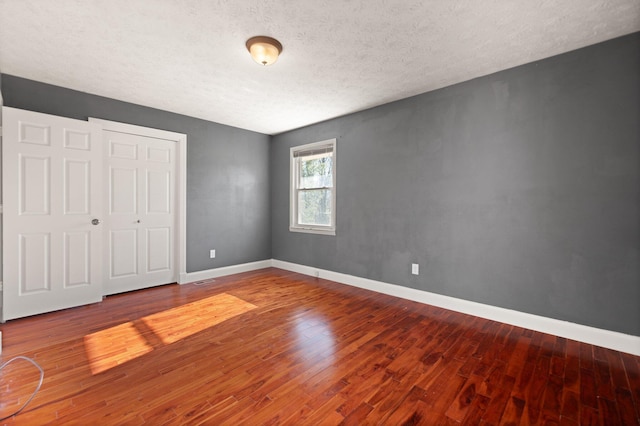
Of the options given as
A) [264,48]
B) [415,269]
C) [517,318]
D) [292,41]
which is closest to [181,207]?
[264,48]

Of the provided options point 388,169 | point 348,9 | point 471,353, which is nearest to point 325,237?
point 388,169

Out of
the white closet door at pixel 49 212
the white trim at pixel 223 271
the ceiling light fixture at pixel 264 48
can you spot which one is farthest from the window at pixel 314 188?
the white closet door at pixel 49 212

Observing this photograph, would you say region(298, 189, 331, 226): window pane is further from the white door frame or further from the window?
→ the white door frame

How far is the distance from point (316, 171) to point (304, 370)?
3.48m

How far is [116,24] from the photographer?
2262 millimetres

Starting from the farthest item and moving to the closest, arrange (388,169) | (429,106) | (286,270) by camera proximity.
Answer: (286,270), (388,169), (429,106)

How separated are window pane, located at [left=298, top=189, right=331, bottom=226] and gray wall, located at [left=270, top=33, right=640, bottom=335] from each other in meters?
0.80

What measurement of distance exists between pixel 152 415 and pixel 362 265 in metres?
3.10

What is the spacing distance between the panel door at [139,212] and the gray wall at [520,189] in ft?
9.86

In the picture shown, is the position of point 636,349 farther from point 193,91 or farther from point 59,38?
point 59,38

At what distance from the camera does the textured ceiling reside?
207 centimetres

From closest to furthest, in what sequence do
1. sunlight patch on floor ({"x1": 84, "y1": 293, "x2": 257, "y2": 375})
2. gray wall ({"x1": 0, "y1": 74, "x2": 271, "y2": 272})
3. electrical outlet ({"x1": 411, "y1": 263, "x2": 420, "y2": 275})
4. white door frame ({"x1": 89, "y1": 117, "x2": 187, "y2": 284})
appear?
sunlight patch on floor ({"x1": 84, "y1": 293, "x2": 257, "y2": 375}) → electrical outlet ({"x1": 411, "y1": 263, "x2": 420, "y2": 275}) → gray wall ({"x1": 0, "y1": 74, "x2": 271, "y2": 272}) → white door frame ({"x1": 89, "y1": 117, "x2": 187, "y2": 284})

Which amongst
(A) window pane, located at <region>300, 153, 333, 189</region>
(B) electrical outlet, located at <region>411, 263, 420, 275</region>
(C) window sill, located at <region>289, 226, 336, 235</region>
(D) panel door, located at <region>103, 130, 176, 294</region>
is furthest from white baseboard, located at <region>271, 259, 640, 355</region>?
(D) panel door, located at <region>103, 130, 176, 294</region>

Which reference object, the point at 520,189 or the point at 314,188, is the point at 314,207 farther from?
the point at 520,189
